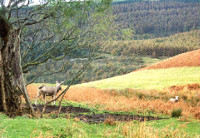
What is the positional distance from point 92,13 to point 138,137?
10068 millimetres

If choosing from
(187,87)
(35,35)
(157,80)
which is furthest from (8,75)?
(157,80)

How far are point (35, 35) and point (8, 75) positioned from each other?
6.20 m

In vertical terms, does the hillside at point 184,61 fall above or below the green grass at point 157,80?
above

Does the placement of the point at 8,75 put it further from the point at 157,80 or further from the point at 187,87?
the point at 157,80

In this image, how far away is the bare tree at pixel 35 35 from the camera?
9000 mm

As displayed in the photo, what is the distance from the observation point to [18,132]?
20.8ft

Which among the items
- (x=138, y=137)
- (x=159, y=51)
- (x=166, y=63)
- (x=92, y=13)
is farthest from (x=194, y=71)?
(x=159, y=51)

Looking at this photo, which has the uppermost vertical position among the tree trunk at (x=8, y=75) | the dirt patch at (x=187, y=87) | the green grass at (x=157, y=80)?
the tree trunk at (x=8, y=75)

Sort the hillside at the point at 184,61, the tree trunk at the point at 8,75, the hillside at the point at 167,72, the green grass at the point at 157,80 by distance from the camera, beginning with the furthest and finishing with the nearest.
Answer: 1. the hillside at the point at 184,61
2. the hillside at the point at 167,72
3. the green grass at the point at 157,80
4. the tree trunk at the point at 8,75

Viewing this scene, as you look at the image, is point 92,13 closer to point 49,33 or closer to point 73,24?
point 73,24

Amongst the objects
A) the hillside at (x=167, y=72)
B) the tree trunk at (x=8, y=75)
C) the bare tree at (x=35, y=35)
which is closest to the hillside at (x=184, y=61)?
the hillside at (x=167, y=72)

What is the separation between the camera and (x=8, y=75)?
9.05 meters

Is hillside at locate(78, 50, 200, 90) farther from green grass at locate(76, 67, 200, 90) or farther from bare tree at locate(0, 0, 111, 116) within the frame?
bare tree at locate(0, 0, 111, 116)

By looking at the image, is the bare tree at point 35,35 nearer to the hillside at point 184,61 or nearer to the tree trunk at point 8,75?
the tree trunk at point 8,75
